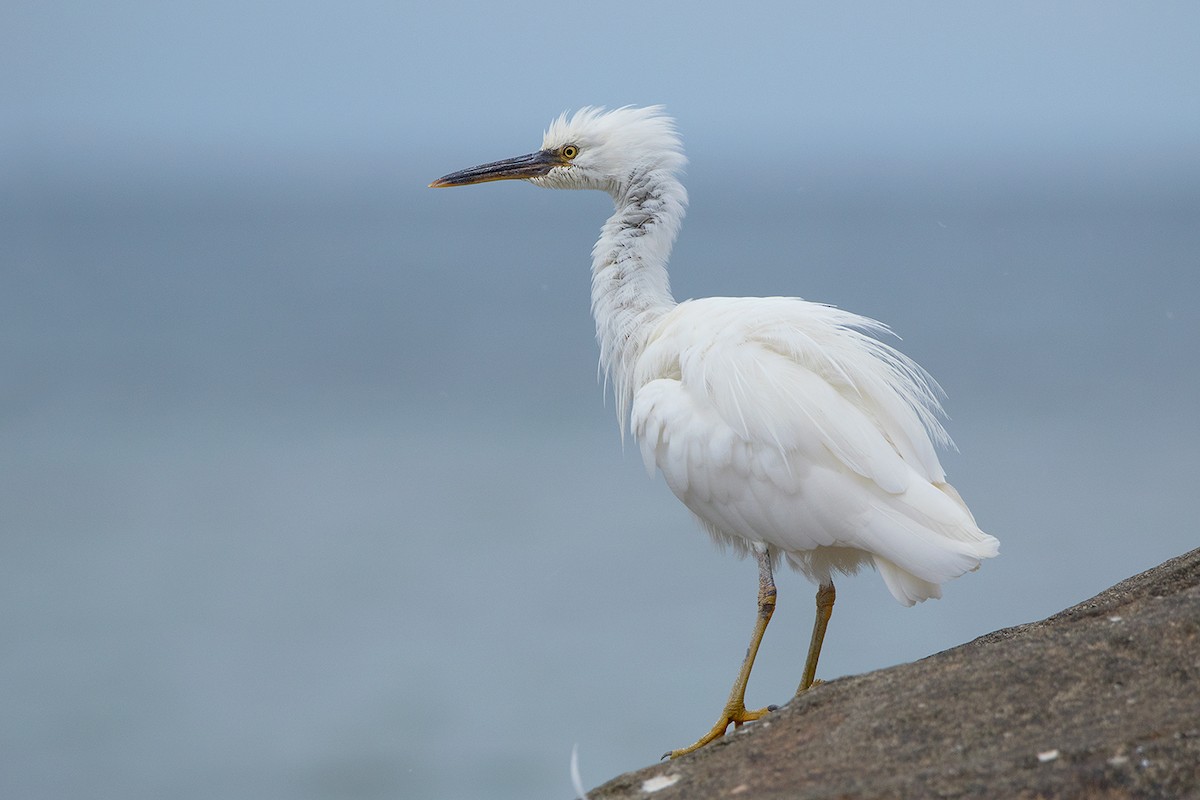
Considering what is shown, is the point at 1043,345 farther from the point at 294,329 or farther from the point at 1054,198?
the point at 1054,198

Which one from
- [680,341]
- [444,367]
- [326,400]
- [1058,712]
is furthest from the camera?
[444,367]

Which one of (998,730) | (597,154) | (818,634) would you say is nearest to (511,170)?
(597,154)

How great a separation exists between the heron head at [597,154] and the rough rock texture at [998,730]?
8.25 feet

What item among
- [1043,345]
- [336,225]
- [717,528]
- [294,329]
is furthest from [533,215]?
[717,528]

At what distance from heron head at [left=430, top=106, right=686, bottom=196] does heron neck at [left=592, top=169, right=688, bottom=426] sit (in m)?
0.07

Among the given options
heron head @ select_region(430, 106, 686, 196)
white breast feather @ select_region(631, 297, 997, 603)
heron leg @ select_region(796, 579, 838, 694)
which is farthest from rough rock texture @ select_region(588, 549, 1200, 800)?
heron head @ select_region(430, 106, 686, 196)

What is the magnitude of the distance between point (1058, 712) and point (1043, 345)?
3031 cm

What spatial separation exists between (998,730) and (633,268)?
2.71 metres

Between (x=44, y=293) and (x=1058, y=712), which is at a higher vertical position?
(x=44, y=293)

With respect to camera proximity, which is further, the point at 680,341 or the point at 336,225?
the point at 336,225

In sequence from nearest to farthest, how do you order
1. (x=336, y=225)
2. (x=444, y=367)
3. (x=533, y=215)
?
(x=444, y=367) → (x=336, y=225) → (x=533, y=215)

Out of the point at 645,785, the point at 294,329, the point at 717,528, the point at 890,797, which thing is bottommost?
the point at 890,797

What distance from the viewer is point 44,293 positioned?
4412 centimetres

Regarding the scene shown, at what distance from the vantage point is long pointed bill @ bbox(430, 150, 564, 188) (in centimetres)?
530
